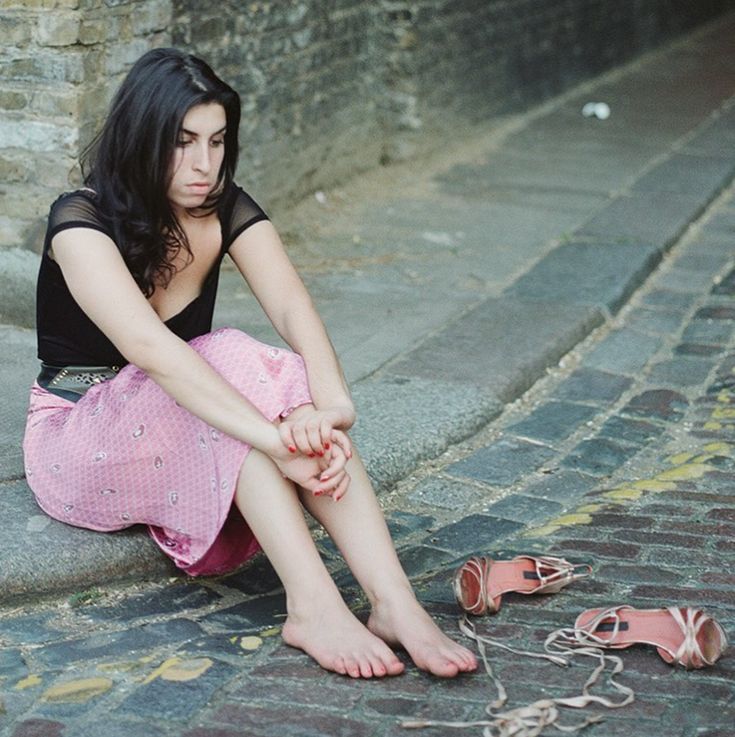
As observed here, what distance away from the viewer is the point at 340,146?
7195mm

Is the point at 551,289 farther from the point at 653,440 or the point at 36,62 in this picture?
the point at 36,62

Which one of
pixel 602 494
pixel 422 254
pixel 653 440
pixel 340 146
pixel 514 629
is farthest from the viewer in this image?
pixel 340 146

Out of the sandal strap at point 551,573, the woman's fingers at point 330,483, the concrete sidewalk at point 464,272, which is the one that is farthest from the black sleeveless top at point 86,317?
the sandal strap at point 551,573

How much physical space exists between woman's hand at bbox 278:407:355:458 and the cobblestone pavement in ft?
1.34

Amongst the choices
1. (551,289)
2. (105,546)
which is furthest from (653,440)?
(105,546)

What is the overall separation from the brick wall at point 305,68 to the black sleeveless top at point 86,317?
5.23 feet

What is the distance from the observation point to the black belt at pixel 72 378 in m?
3.36

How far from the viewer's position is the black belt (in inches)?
132

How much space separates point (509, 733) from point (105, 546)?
3.70 ft

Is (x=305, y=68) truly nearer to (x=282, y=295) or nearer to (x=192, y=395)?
(x=282, y=295)

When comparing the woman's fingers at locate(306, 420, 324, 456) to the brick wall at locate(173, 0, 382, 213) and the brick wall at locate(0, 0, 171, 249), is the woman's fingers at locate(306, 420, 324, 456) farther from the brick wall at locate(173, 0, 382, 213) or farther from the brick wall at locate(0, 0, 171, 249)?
the brick wall at locate(173, 0, 382, 213)

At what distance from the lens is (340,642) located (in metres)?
2.83

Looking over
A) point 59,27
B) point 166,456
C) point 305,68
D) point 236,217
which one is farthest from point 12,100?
point 166,456

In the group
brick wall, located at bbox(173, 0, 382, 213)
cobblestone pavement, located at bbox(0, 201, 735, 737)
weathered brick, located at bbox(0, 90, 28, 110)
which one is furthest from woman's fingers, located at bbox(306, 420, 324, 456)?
brick wall, located at bbox(173, 0, 382, 213)
